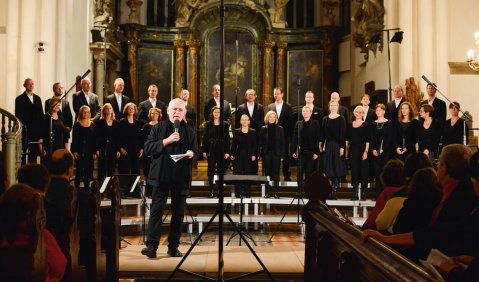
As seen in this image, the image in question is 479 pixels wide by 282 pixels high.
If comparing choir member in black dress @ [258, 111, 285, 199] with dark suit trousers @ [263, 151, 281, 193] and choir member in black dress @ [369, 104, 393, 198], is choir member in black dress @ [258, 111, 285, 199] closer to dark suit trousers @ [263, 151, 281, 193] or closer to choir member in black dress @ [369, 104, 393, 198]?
dark suit trousers @ [263, 151, 281, 193]

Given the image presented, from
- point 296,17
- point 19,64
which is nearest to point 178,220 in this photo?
point 19,64

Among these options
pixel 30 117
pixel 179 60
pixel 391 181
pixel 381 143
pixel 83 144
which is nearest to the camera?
pixel 391 181

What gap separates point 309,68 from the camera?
1855cm

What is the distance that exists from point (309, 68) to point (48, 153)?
35.6ft

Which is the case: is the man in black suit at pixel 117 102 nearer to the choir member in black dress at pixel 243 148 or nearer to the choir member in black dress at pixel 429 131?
the choir member in black dress at pixel 243 148

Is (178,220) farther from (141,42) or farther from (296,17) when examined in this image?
(296,17)

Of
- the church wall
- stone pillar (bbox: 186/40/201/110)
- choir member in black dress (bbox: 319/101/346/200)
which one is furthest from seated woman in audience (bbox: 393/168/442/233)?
stone pillar (bbox: 186/40/201/110)

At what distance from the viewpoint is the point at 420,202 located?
339 cm

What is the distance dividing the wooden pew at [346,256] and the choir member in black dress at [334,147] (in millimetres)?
4883

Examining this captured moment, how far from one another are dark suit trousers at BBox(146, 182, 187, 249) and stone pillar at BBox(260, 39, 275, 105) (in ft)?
39.4

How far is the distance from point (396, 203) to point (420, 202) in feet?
1.64

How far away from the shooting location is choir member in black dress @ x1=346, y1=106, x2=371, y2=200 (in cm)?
947

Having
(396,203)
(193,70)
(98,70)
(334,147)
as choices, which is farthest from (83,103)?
(193,70)

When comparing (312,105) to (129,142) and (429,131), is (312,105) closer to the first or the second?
(429,131)
